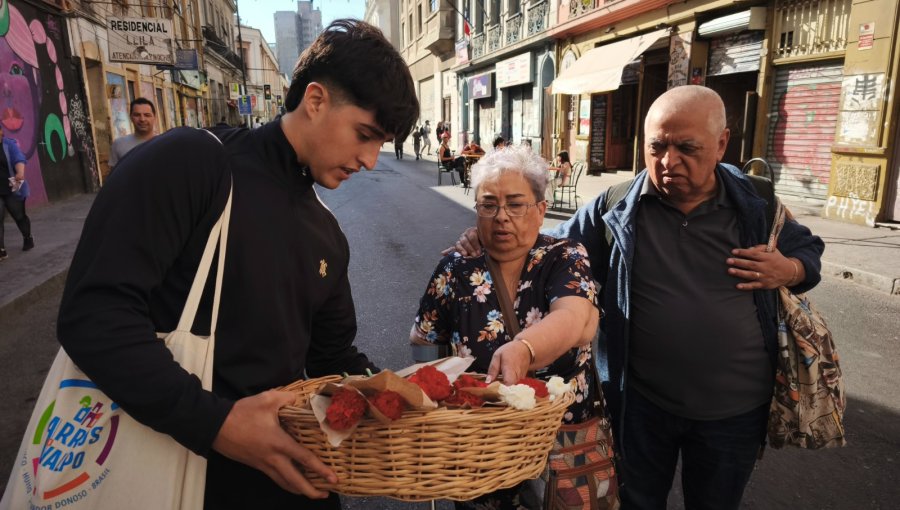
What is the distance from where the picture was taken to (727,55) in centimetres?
1209

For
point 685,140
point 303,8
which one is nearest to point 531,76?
point 685,140

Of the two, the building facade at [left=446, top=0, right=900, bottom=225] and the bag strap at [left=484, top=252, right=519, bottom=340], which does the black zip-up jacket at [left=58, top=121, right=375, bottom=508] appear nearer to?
the bag strap at [left=484, top=252, right=519, bottom=340]

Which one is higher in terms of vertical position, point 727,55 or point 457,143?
point 727,55

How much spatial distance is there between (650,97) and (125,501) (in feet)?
54.2

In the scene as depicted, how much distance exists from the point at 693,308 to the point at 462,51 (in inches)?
1159

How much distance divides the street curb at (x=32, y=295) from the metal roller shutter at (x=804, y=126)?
11760 mm

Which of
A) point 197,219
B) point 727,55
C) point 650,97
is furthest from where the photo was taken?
point 650,97

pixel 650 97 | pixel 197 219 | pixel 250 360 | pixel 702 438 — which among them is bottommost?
pixel 702 438

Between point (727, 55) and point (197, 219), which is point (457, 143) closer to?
point (727, 55)

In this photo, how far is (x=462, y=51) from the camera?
29328 mm

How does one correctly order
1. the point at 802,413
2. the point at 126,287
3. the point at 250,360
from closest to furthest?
the point at 126,287
the point at 250,360
the point at 802,413

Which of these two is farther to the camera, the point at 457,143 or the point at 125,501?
the point at 457,143

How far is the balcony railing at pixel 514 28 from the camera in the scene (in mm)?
22062

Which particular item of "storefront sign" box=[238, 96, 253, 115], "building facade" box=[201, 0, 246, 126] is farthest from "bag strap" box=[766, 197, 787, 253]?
"storefront sign" box=[238, 96, 253, 115]
